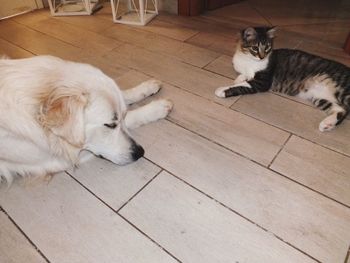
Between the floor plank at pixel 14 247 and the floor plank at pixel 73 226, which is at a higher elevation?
the floor plank at pixel 73 226

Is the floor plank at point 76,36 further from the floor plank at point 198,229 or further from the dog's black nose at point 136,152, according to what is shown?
the floor plank at point 198,229

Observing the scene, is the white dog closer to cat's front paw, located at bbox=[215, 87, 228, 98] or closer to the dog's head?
the dog's head

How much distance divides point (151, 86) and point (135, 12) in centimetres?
161

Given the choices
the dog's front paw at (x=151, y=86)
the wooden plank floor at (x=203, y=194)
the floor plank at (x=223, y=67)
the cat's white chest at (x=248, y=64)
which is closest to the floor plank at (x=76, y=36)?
the wooden plank floor at (x=203, y=194)

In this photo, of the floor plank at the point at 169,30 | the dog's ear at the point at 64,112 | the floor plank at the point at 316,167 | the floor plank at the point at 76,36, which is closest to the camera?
the dog's ear at the point at 64,112

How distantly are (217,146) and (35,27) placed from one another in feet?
7.70

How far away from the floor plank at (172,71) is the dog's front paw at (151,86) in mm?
143

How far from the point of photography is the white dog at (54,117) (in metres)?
0.99

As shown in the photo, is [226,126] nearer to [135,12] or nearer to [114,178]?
[114,178]

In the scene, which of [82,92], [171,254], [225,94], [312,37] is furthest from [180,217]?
[312,37]

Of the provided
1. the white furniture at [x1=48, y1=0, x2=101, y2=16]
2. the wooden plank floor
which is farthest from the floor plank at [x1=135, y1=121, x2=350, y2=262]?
the white furniture at [x1=48, y1=0, x2=101, y2=16]

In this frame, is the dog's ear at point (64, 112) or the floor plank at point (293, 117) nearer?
the dog's ear at point (64, 112)

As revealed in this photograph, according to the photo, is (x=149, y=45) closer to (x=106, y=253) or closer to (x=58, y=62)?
(x=58, y=62)

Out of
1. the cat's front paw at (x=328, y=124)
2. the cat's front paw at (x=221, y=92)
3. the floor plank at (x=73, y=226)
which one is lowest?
the floor plank at (x=73, y=226)
